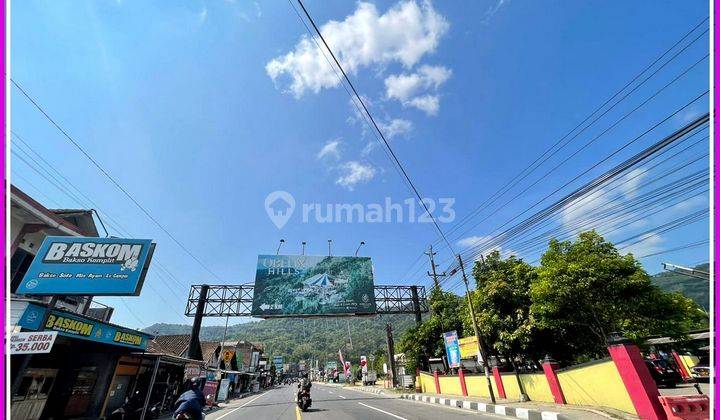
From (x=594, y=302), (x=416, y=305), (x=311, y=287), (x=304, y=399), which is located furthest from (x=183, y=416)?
(x=416, y=305)

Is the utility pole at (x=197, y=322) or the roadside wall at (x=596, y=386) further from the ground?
the utility pole at (x=197, y=322)

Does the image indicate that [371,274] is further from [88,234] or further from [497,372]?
[88,234]

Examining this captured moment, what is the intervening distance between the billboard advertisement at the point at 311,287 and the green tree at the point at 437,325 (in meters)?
4.87

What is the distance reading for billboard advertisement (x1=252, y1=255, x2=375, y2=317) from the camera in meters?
25.8

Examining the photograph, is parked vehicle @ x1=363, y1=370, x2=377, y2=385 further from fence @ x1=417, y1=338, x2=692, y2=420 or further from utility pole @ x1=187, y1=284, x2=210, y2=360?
fence @ x1=417, y1=338, x2=692, y2=420

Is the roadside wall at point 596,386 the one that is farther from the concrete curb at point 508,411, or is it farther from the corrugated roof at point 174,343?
the corrugated roof at point 174,343

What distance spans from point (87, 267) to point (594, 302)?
22.9 meters

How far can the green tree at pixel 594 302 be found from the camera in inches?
634

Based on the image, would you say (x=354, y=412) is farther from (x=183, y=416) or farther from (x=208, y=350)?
(x=208, y=350)

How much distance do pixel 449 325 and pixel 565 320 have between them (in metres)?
11.3

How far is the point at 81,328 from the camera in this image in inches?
453

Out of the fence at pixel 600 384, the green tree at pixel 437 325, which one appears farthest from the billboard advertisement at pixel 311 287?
the fence at pixel 600 384

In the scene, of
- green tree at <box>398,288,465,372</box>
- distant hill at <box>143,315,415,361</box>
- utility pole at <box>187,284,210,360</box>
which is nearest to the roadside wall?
green tree at <box>398,288,465,372</box>

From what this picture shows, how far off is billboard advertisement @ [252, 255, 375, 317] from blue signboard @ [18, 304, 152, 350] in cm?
1097
